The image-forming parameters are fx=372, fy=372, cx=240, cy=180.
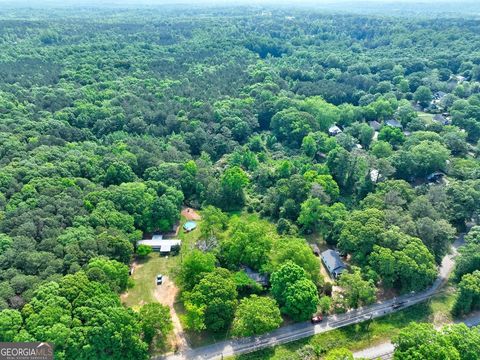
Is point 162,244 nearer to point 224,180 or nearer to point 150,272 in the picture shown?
point 150,272

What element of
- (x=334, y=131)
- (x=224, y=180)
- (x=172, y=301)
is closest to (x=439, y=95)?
(x=334, y=131)

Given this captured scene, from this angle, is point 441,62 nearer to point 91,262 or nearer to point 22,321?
point 91,262

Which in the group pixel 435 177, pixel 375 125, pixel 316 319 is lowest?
pixel 316 319

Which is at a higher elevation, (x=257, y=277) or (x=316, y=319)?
(x=257, y=277)

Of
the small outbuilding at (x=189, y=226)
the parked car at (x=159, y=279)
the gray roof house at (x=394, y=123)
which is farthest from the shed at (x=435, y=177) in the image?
the parked car at (x=159, y=279)

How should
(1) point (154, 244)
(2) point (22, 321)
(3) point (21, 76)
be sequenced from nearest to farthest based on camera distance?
1. (2) point (22, 321)
2. (1) point (154, 244)
3. (3) point (21, 76)

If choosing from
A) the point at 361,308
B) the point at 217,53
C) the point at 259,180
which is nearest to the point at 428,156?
the point at 259,180
